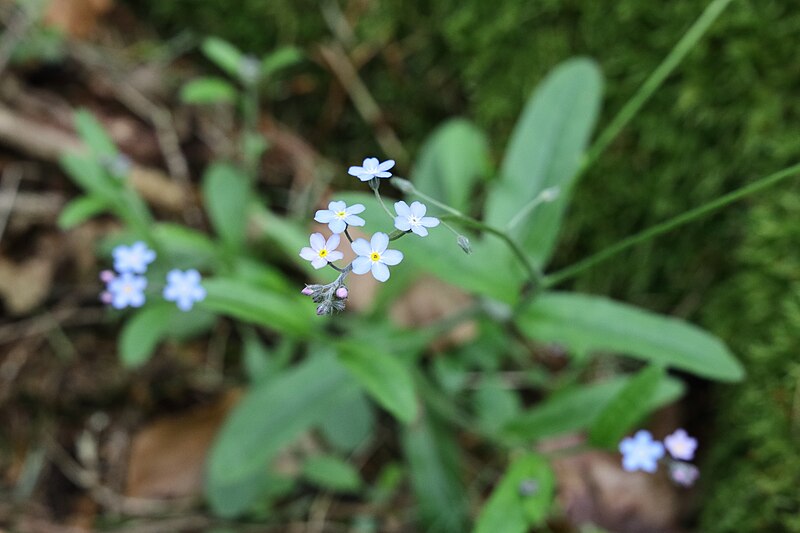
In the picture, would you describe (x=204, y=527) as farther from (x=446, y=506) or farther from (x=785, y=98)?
(x=785, y=98)

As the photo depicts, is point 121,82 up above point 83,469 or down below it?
above

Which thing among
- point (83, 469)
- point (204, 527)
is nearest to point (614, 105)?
point (204, 527)

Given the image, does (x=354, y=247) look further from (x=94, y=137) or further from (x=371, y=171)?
(x=94, y=137)

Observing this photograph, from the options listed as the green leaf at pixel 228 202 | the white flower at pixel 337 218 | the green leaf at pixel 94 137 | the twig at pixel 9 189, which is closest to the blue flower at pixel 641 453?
the white flower at pixel 337 218

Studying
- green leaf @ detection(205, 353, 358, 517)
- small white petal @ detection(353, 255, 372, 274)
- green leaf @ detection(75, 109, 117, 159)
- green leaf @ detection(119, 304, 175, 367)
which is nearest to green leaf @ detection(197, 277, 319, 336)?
green leaf @ detection(205, 353, 358, 517)

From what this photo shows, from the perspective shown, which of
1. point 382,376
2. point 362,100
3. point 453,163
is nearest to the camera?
point 382,376

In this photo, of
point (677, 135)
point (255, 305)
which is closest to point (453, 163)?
point (677, 135)

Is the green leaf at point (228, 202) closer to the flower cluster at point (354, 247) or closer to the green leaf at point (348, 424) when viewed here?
the green leaf at point (348, 424)
